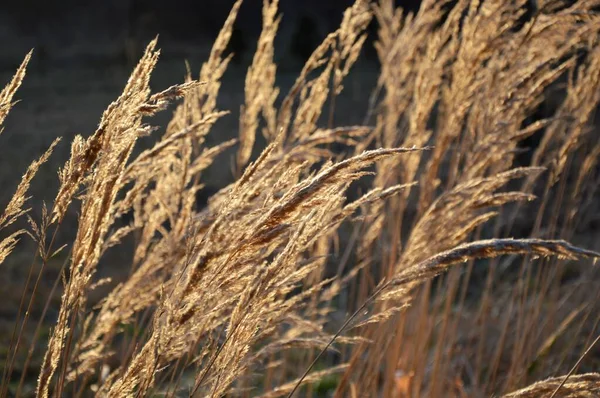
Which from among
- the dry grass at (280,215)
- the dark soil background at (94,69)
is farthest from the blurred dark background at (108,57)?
the dry grass at (280,215)

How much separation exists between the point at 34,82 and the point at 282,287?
21047 millimetres

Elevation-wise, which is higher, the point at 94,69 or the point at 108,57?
the point at 108,57

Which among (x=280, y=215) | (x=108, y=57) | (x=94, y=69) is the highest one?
(x=108, y=57)

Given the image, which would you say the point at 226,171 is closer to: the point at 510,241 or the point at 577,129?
the point at 577,129

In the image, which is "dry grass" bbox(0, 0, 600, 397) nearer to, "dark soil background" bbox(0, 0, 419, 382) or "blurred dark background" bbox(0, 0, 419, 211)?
"dark soil background" bbox(0, 0, 419, 382)

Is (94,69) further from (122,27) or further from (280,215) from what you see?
(280,215)

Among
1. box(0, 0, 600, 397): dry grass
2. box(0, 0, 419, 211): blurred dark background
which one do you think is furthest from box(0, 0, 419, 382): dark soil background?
box(0, 0, 600, 397): dry grass

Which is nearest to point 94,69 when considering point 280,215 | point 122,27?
point 122,27

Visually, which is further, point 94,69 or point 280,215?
point 94,69

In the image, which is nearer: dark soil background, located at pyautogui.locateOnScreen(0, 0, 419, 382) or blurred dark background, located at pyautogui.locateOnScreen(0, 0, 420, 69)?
dark soil background, located at pyautogui.locateOnScreen(0, 0, 419, 382)

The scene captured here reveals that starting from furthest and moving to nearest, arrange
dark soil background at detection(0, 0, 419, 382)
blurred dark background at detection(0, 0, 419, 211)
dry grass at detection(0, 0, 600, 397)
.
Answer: blurred dark background at detection(0, 0, 419, 211)
dark soil background at detection(0, 0, 419, 382)
dry grass at detection(0, 0, 600, 397)

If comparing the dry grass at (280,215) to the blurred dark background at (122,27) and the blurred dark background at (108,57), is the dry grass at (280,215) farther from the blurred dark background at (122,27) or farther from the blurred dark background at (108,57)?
the blurred dark background at (122,27)

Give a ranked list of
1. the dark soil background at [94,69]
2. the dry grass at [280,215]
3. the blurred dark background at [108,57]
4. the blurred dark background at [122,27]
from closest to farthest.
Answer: the dry grass at [280,215] < the dark soil background at [94,69] < the blurred dark background at [108,57] < the blurred dark background at [122,27]

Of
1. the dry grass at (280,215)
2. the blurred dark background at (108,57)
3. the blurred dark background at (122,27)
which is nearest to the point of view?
the dry grass at (280,215)
